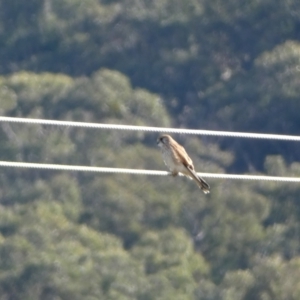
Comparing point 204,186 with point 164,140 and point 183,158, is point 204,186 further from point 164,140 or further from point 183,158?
point 164,140

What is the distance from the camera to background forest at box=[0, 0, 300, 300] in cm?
2169

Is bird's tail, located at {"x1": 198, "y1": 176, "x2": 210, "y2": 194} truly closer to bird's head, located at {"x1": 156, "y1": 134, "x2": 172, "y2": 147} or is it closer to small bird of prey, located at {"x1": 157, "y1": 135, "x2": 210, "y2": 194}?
small bird of prey, located at {"x1": 157, "y1": 135, "x2": 210, "y2": 194}

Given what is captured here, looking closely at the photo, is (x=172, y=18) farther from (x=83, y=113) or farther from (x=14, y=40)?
(x=83, y=113)

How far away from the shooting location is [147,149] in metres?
25.8

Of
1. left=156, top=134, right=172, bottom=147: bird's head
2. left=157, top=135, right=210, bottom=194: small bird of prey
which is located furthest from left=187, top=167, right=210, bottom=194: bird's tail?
left=156, top=134, right=172, bottom=147: bird's head

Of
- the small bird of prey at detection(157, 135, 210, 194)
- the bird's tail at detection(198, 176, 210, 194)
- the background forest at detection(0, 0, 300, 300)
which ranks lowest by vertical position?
the bird's tail at detection(198, 176, 210, 194)

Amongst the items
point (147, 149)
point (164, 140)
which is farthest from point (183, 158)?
point (147, 149)

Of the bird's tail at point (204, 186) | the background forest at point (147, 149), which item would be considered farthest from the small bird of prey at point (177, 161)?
the background forest at point (147, 149)

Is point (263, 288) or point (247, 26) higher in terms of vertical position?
point (247, 26)

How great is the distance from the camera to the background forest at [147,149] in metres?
21.7

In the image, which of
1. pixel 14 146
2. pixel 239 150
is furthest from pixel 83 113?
pixel 239 150

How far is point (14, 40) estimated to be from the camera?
31938 millimetres

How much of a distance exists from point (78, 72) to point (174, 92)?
2494mm

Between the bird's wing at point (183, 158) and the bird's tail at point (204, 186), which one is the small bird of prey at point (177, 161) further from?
the bird's tail at point (204, 186)
